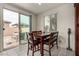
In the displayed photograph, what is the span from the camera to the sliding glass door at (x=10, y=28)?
1.83 m

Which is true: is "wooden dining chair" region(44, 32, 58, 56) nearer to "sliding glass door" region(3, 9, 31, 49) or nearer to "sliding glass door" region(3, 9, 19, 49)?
"sliding glass door" region(3, 9, 31, 49)

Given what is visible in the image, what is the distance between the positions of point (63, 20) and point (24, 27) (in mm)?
745

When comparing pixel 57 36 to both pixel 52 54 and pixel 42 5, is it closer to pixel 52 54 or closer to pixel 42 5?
pixel 52 54

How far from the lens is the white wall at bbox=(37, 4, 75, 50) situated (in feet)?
6.13

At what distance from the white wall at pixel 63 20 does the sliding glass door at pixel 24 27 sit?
20 centimetres

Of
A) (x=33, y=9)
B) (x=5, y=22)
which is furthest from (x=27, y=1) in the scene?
(x=5, y=22)

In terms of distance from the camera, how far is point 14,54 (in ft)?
6.06

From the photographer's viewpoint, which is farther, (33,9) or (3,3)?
(33,9)

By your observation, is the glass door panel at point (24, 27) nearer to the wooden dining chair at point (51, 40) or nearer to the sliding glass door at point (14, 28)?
the sliding glass door at point (14, 28)

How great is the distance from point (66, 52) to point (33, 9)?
3.27 feet

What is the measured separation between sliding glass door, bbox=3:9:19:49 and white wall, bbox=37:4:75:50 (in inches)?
16.7

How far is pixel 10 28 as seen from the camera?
1.86 metres

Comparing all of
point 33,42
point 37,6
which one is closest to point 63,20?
point 37,6

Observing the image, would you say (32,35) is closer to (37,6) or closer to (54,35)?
(54,35)
